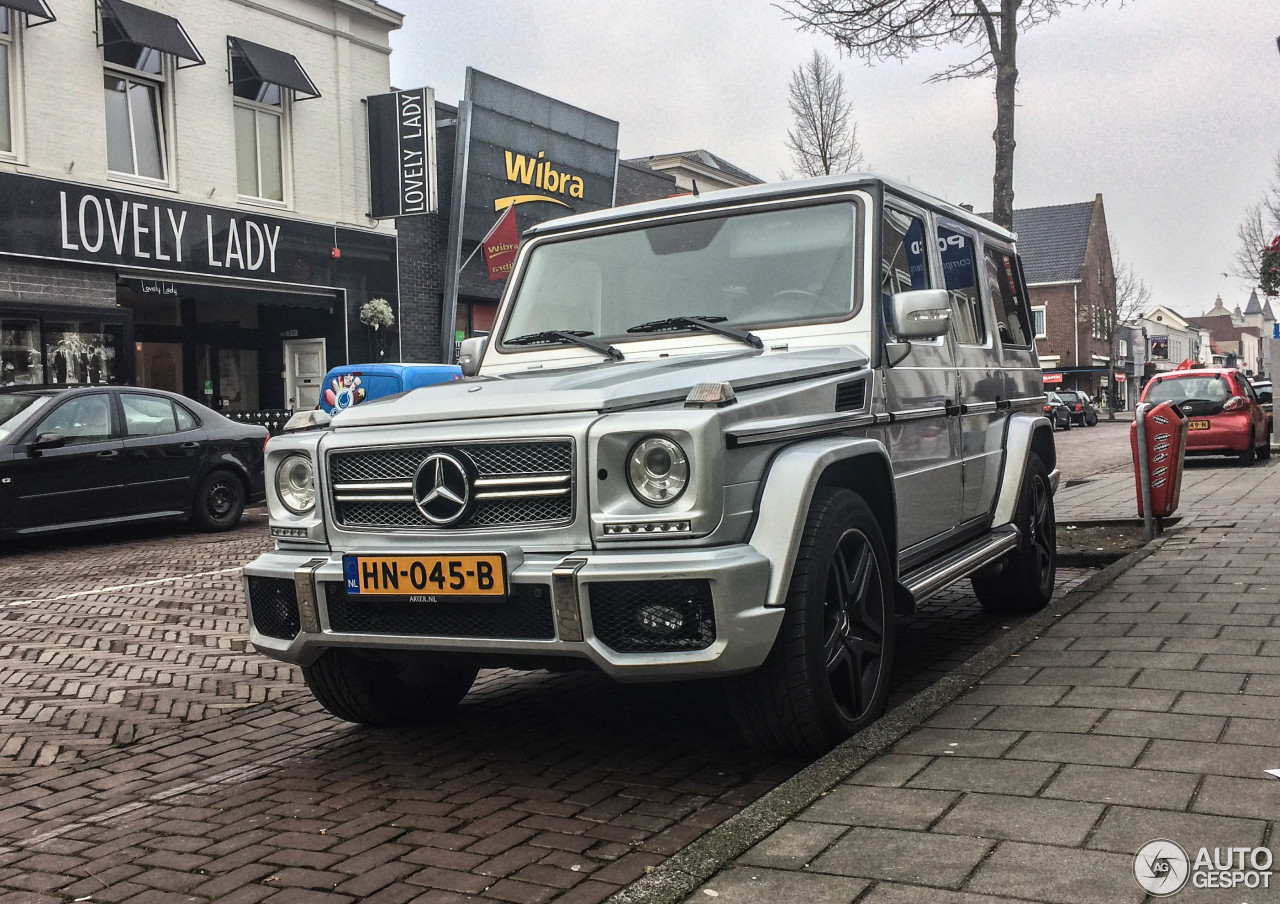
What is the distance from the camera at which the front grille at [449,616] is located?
368 cm

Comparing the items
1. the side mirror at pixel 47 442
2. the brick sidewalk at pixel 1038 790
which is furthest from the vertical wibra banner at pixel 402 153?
the brick sidewalk at pixel 1038 790

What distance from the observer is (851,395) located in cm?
448

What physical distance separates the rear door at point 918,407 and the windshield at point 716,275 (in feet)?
0.74

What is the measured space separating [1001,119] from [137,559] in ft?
31.1

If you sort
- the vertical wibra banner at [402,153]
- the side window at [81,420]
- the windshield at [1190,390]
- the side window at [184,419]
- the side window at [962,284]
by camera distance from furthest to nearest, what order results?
the vertical wibra banner at [402,153] → the windshield at [1190,390] → the side window at [184,419] → the side window at [81,420] → the side window at [962,284]

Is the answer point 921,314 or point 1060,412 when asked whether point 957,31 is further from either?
point 1060,412

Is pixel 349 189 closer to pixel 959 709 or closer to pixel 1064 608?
pixel 1064 608

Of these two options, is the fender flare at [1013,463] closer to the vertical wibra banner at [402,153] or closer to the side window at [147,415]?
the side window at [147,415]

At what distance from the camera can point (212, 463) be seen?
12734 millimetres

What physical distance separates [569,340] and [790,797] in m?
2.24

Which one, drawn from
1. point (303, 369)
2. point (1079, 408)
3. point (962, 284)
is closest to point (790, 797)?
point (962, 284)

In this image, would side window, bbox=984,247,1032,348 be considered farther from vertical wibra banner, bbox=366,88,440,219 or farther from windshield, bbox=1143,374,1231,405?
vertical wibra banner, bbox=366,88,440,219

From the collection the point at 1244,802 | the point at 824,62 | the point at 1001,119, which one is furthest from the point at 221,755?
the point at 824,62

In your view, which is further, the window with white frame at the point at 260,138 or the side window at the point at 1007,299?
the window with white frame at the point at 260,138
